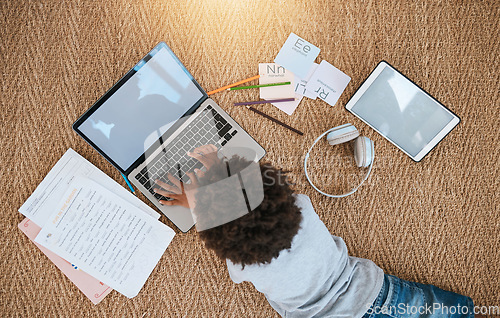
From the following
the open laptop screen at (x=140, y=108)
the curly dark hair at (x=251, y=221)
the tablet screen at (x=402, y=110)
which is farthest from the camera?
the tablet screen at (x=402, y=110)

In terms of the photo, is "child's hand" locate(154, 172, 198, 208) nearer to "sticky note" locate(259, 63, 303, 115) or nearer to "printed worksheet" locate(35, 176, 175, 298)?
"printed worksheet" locate(35, 176, 175, 298)

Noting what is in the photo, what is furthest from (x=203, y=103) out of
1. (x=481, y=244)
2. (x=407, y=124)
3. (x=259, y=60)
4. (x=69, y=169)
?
(x=481, y=244)

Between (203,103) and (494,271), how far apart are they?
807mm

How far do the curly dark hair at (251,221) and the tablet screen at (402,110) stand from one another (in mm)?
327

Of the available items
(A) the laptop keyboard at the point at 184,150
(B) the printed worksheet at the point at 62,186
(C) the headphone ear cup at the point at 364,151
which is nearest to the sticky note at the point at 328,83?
(C) the headphone ear cup at the point at 364,151

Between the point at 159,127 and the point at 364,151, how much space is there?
45cm

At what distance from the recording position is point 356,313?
703 mm

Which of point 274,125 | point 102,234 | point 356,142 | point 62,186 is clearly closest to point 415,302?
point 356,142

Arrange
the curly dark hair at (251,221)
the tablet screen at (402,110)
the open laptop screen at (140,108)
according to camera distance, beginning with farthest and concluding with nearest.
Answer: the tablet screen at (402,110), the open laptop screen at (140,108), the curly dark hair at (251,221)

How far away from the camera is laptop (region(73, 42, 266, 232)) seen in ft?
2.32

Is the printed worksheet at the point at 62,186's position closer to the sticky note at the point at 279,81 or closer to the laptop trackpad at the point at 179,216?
the laptop trackpad at the point at 179,216

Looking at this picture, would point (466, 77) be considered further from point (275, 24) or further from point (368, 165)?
point (275, 24)

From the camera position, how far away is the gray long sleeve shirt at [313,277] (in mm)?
661

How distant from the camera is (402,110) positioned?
2.62 feet
